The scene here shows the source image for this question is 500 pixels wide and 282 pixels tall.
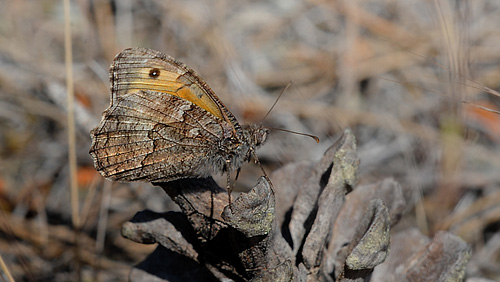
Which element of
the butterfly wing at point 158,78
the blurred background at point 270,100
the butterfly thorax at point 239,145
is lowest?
the butterfly thorax at point 239,145

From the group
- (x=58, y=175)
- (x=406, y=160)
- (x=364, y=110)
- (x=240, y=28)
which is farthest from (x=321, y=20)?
(x=58, y=175)

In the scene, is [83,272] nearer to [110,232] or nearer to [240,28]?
[110,232]

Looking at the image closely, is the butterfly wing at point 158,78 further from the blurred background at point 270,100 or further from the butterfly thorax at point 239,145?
the blurred background at point 270,100

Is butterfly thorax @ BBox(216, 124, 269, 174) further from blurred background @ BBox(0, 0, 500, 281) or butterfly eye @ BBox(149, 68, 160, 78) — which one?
blurred background @ BBox(0, 0, 500, 281)

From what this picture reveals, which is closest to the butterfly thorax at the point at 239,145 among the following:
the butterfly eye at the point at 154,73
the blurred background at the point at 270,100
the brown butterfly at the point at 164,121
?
the brown butterfly at the point at 164,121

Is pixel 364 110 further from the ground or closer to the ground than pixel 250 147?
further from the ground
